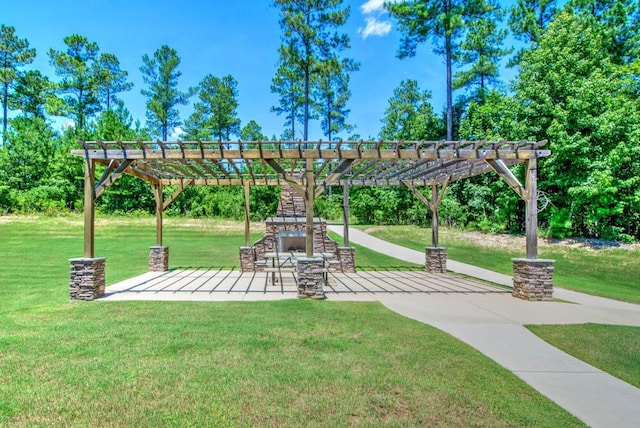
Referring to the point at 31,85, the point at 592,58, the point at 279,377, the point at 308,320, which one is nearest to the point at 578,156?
the point at 592,58

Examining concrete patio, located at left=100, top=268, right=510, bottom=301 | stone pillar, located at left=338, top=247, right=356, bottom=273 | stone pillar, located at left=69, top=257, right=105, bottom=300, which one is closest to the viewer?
stone pillar, located at left=69, top=257, right=105, bottom=300

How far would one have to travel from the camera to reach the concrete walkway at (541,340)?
9.64 ft

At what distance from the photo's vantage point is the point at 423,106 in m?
33.2

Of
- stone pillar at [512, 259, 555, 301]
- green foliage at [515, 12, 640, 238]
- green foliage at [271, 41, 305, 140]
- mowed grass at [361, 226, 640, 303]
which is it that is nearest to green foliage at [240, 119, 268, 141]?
green foliage at [271, 41, 305, 140]

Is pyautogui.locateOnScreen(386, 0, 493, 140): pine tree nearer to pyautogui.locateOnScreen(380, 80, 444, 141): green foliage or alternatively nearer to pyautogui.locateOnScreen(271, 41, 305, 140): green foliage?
pyautogui.locateOnScreen(271, 41, 305, 140): green foliage

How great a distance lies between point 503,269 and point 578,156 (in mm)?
7134

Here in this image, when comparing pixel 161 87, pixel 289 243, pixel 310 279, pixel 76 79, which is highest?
pixel 161 87

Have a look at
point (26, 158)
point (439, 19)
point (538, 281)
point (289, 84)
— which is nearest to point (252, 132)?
point (289, 84)

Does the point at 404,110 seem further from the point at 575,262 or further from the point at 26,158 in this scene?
the point at 26,158

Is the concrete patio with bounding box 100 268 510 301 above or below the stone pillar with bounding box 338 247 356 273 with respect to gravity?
below

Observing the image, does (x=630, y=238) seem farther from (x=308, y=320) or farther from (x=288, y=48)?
(x=288, y=48)

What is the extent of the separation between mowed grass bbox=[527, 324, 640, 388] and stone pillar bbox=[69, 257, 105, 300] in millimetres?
7463

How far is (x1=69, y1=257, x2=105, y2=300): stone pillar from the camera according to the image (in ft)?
21.9

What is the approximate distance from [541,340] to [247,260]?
8.15 m
